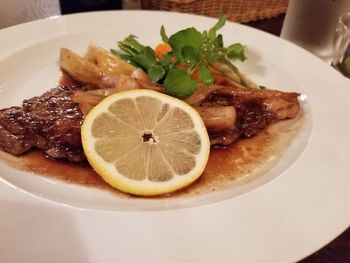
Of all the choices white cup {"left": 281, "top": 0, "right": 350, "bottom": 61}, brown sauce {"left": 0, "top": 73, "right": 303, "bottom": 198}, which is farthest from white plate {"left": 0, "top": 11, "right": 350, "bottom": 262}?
white cup {"left": 281, "top": 0, "right": 350, "bottom": 61}

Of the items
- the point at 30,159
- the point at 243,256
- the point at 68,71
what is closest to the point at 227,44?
the point at 68,71

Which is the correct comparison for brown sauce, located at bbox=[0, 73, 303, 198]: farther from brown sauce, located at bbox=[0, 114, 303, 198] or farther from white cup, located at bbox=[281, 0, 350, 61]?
white cup, located at bbox=[281, 0, 350, 61]

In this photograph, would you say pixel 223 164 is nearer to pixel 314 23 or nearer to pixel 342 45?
pixel 342 45

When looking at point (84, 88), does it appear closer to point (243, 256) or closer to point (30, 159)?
point (30, 159)

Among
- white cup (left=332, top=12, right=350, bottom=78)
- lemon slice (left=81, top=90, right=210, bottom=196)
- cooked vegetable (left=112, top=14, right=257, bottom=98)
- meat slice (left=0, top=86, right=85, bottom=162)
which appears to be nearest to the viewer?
lemon slice (left=81, top=90, right=210, bottom=196)

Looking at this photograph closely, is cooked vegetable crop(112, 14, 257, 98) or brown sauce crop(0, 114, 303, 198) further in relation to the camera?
cooked vegetable crop(112, 14, 257, 98)

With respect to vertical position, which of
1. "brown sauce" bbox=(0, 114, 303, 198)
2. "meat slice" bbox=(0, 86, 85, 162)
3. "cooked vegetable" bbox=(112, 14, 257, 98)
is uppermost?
"cooked vegetable" bbox=(112, 14, 257, 98)

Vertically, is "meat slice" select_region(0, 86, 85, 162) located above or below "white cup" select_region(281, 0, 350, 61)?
below
